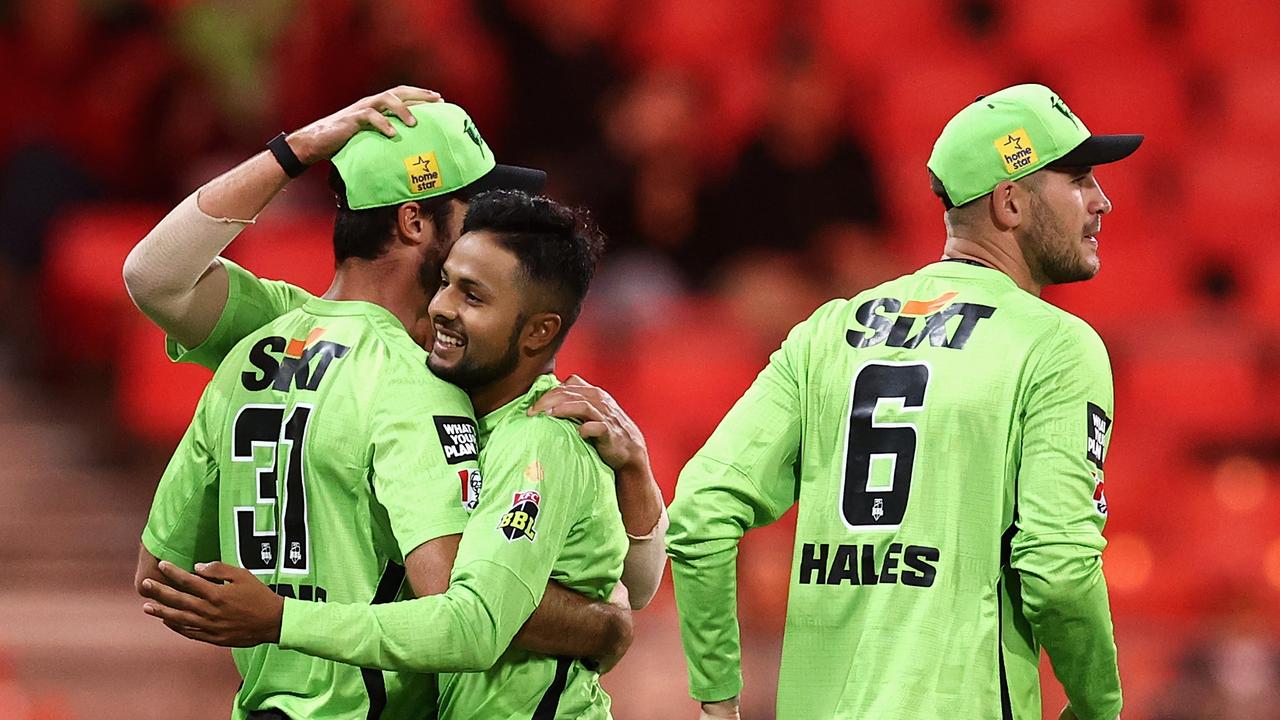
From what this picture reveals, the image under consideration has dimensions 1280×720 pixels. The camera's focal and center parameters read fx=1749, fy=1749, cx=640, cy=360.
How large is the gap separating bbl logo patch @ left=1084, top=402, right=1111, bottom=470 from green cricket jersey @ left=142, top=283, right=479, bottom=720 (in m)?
0.93

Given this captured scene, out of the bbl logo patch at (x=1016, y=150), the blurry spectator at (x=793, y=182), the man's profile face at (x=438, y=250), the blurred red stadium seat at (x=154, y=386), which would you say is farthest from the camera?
the blurry spectator at (x=793, y=182)

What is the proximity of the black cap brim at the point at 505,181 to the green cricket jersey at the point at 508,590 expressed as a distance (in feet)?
1.21

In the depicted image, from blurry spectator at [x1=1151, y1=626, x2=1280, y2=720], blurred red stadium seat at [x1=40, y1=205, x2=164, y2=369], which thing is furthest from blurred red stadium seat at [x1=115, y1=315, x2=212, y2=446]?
blurry spectator at [x1=1151, y1=626, x2=1280, y2=720]

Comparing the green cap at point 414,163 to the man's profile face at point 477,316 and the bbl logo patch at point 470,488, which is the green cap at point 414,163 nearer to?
the man's profile face at point 477,316

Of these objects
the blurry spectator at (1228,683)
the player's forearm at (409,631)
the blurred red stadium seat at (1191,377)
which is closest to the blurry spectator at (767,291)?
the blurred red stadium seat at (1191,377)

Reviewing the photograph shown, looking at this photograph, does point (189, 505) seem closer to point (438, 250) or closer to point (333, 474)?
point (333, 474)

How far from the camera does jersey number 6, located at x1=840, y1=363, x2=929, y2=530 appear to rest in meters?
2.77

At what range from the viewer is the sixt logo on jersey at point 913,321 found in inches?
110

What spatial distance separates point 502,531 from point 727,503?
1.45 feet

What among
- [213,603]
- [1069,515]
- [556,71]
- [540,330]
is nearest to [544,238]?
[540,330]

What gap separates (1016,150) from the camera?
290 centimetres

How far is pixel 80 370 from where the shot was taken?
25.7 feet

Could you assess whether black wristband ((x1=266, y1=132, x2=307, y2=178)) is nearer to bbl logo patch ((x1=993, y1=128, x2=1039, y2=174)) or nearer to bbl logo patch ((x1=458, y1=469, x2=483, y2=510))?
bbl logo patch ((x1=458, y1=469, x2=483, y2=510))

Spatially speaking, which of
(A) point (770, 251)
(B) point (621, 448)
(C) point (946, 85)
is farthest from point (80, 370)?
(B) point (621, 448)
